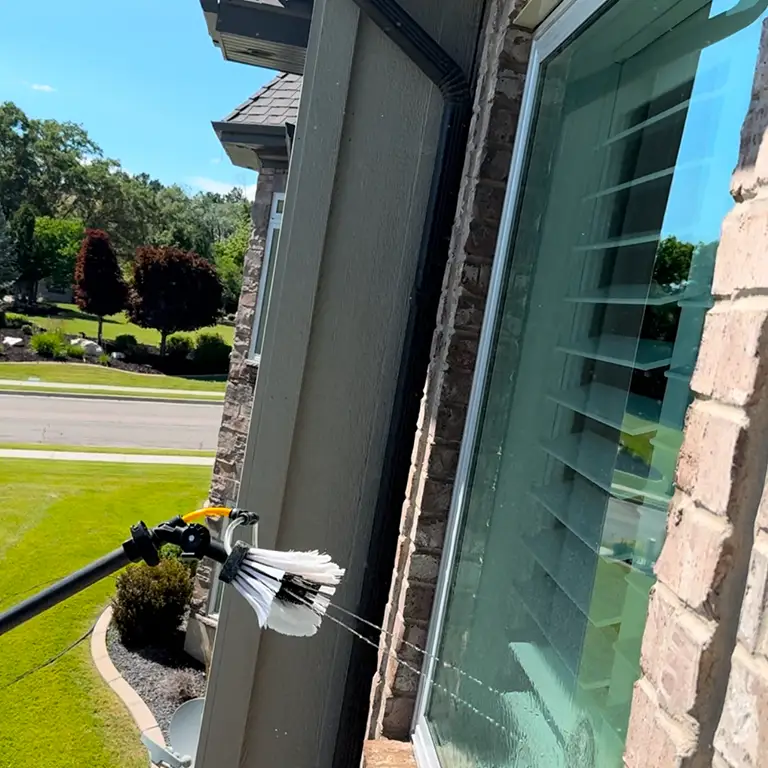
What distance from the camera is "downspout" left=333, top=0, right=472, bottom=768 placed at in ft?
7.51

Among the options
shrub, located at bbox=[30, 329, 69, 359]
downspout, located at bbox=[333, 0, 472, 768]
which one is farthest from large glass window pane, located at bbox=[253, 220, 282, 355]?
shrub, located at bbox=[30, 329, 69, 359]

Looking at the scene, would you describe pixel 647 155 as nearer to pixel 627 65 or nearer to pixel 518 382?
pixel 627 65

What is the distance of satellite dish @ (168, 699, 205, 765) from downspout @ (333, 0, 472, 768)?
234 cm

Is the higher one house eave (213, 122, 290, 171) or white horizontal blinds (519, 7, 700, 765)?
house eave (213, 122, 290, 171)

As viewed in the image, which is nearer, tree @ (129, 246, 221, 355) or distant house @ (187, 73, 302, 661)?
distant house @ (187, 73, 302, 661)

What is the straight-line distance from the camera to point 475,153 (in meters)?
2.12

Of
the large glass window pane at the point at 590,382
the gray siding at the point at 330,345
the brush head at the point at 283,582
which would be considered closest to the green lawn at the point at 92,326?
the gray siding at the point at 330,345

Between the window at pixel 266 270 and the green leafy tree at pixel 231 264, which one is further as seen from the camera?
the green leafy tree at pixel 231 264

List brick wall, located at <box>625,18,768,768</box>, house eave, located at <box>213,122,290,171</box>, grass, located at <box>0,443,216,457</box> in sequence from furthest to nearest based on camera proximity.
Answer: grass, located at <box>0,443,216,457</box> < house eave, located at <box>213,122,290,171</box> < brick wall, located at <box>625,18,768,768</box>

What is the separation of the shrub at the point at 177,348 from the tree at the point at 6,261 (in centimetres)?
961

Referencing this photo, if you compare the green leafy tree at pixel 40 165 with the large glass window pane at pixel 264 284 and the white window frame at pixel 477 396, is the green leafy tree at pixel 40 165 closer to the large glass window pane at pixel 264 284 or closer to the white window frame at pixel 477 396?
the large glass window pane at pixel 264 284

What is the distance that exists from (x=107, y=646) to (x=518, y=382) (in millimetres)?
6804

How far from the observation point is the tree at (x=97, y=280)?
24875 millimetres

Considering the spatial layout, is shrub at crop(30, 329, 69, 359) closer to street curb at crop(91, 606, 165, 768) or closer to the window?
street curb at crop(91, 606, 165, 768)
